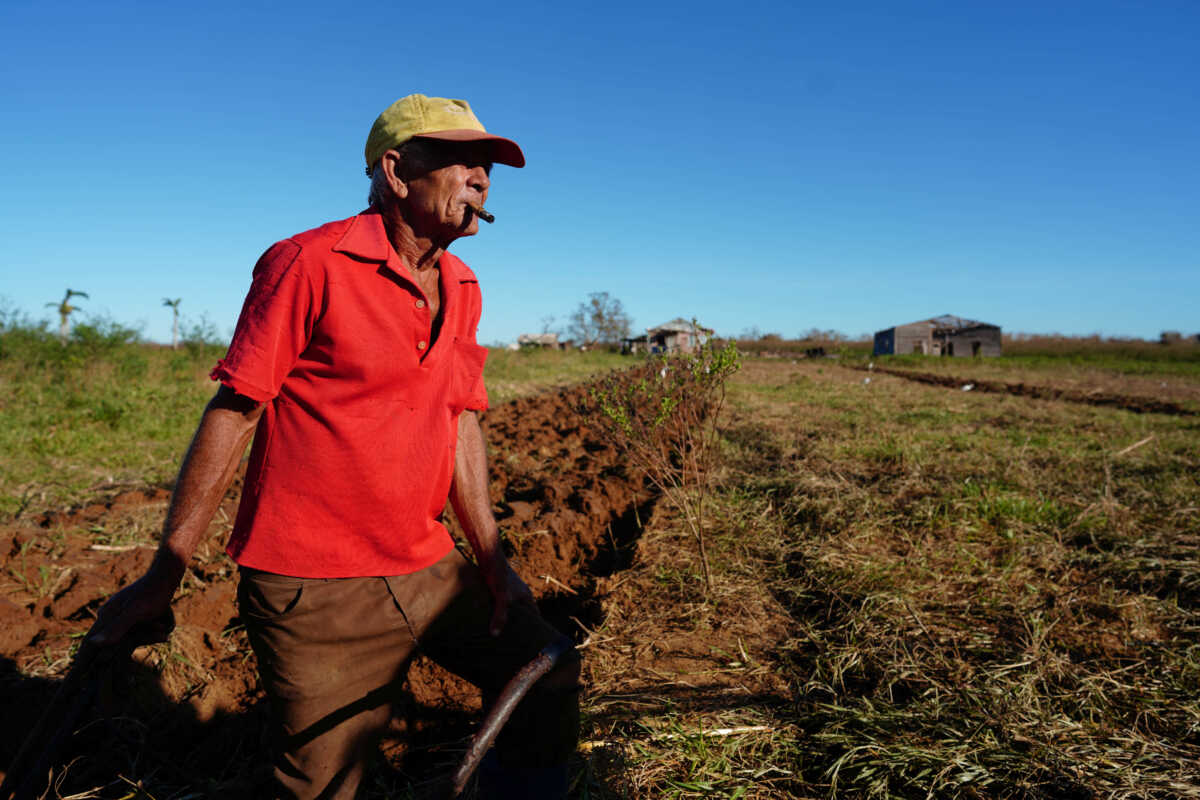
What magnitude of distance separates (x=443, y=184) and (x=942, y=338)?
41.0 m

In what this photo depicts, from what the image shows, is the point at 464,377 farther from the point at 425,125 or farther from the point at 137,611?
the point at 137,611

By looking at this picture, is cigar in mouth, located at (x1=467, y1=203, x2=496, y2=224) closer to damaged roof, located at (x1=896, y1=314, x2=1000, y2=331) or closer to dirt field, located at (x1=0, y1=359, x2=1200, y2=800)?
dirt field, located at (x1=0, y1=359, x2=1200, y2=800)

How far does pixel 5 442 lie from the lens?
7363 millimetres

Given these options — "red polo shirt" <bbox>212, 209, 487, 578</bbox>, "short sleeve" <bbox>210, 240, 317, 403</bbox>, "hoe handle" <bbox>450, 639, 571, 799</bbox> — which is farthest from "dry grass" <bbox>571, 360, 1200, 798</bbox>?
"short sleeve" <bbox>210, 240, 317, 403</bbox>

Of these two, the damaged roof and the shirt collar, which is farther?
the damaged roof

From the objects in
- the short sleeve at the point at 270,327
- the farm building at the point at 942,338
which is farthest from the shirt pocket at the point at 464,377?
the farm building at the point at 942,338

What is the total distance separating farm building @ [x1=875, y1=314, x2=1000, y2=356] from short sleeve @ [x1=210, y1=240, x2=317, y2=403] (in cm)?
3863

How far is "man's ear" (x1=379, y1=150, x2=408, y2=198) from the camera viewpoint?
1597mm

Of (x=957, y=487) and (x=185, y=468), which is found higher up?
(x=185, y=468)

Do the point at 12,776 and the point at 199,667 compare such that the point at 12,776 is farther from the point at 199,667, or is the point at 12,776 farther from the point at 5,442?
the point at 5,442

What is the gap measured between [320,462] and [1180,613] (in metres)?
4.02

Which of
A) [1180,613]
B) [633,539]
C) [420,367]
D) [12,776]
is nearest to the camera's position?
[12,776]

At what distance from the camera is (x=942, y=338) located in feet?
123

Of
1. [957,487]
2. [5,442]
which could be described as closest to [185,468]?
[957,487]
